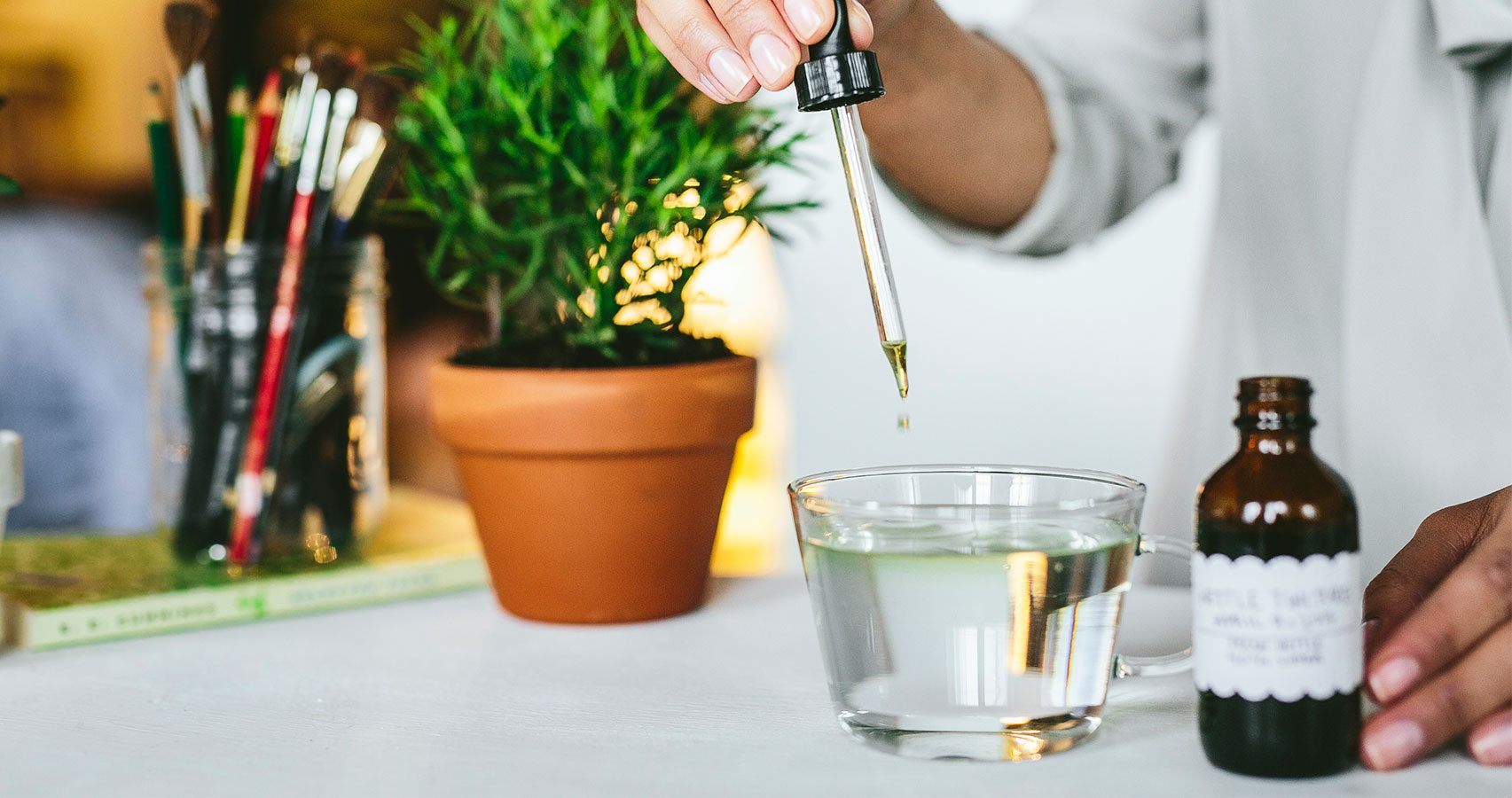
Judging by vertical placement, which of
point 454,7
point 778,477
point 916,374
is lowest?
point 778,477

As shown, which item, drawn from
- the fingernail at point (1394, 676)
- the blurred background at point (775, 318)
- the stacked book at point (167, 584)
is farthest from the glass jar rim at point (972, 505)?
the blurred background at point (775, 318)

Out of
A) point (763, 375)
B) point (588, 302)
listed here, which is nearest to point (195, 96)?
point (588, 302)

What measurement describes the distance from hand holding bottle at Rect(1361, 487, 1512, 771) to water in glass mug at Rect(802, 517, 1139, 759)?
0.10 metres

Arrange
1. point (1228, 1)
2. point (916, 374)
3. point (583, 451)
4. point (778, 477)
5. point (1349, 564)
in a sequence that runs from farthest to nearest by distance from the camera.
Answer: point (778, 477), point (916, 374), point (1228, 1), point (583, 451), point (1349, 564)

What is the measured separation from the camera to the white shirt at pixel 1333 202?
2.50 feet

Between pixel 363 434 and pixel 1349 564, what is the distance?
0.65 metres

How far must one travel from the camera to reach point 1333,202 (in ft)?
3.00

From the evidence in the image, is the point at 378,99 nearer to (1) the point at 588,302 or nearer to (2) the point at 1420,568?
(1) the point at 588,302

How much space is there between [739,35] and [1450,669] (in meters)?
0.38

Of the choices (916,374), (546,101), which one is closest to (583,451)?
(546,101)

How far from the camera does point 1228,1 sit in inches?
36.0

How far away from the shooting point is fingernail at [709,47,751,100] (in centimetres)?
57

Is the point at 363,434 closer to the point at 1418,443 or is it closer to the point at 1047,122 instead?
the point at 1047,122

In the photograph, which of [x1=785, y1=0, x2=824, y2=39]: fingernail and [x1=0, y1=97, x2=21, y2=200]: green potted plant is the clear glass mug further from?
[x1=0, y1=97, x2=21, y2=200]: green potted plant
